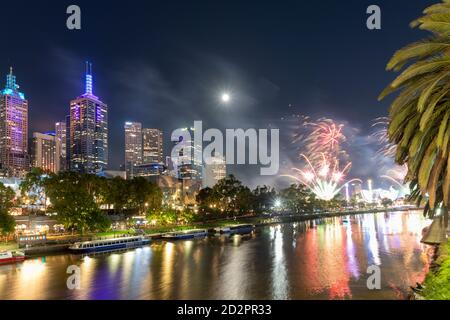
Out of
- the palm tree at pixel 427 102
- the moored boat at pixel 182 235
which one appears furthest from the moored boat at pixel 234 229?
the palm tree at pixel 427 102

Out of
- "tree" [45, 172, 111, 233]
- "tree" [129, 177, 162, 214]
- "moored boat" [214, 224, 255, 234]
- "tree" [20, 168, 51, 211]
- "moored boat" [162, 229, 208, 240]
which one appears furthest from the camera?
"tree" [129, 177, 162, 214]

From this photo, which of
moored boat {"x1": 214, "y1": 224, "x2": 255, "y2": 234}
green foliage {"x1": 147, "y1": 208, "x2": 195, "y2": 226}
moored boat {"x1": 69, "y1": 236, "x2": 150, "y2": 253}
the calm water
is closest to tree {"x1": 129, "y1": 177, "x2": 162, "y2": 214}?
green foliage {"x1": 147, "y1": 208, "x2": 195, "y2": 226}

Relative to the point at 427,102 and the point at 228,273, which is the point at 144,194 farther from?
the point at 427,102

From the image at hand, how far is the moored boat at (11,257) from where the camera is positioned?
2119 inches

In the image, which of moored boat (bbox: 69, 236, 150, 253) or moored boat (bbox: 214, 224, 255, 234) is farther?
moored boat (bbox: 214, 224, 255, 234)

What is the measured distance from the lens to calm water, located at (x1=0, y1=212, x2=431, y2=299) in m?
38.0

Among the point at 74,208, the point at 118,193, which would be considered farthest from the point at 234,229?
the point at 74,208

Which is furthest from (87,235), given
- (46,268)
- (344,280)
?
(344,280)

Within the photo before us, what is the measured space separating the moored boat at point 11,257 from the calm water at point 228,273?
1641 millimetres

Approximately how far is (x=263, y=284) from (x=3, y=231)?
152 feet

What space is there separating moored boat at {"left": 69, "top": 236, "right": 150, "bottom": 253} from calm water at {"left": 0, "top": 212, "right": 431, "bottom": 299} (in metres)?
2.98

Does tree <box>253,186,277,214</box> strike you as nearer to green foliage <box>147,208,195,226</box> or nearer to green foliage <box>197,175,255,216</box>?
green foliage <box>197,175,255,216</box>

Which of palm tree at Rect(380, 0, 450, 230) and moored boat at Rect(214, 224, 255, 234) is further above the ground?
palm tree at Rect(380, 0, 450, 230)
